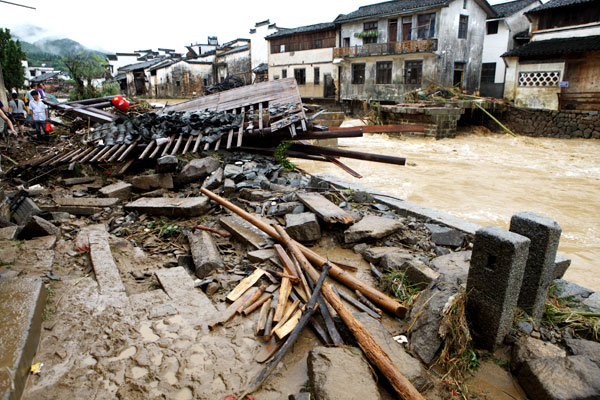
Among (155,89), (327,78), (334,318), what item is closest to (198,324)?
(334,318)

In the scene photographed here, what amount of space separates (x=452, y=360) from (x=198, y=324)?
212cm

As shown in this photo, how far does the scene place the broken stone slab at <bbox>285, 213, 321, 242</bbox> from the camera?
472 cm

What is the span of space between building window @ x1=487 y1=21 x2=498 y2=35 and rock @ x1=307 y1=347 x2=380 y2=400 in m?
29.7

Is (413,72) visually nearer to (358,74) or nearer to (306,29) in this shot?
(358,74)

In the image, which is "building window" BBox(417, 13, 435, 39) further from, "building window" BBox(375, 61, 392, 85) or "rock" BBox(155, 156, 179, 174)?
"rock" BBox(155, 156, 179, 174)

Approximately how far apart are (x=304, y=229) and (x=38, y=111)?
815 cm

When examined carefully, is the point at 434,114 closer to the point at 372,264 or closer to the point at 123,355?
the point at 372,264

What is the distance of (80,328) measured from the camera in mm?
3010

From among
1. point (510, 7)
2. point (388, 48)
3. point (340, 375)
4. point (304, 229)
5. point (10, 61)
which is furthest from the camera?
point (10, 61)

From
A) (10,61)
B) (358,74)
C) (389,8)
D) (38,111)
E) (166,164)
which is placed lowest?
(166,164)

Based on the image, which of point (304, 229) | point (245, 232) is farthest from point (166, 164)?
point (304, 229)

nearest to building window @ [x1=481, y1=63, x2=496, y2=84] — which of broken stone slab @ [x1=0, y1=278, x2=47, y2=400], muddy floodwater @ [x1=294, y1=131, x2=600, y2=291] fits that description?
muddy floodwater @ [x1=294, y1=131, x2=600, y2=291]

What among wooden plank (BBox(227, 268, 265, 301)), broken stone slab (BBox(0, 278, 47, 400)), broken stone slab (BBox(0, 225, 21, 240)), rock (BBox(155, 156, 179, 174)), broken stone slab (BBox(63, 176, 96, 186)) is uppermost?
rock (BBox(155, 156, 179, 174))

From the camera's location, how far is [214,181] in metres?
6.49
